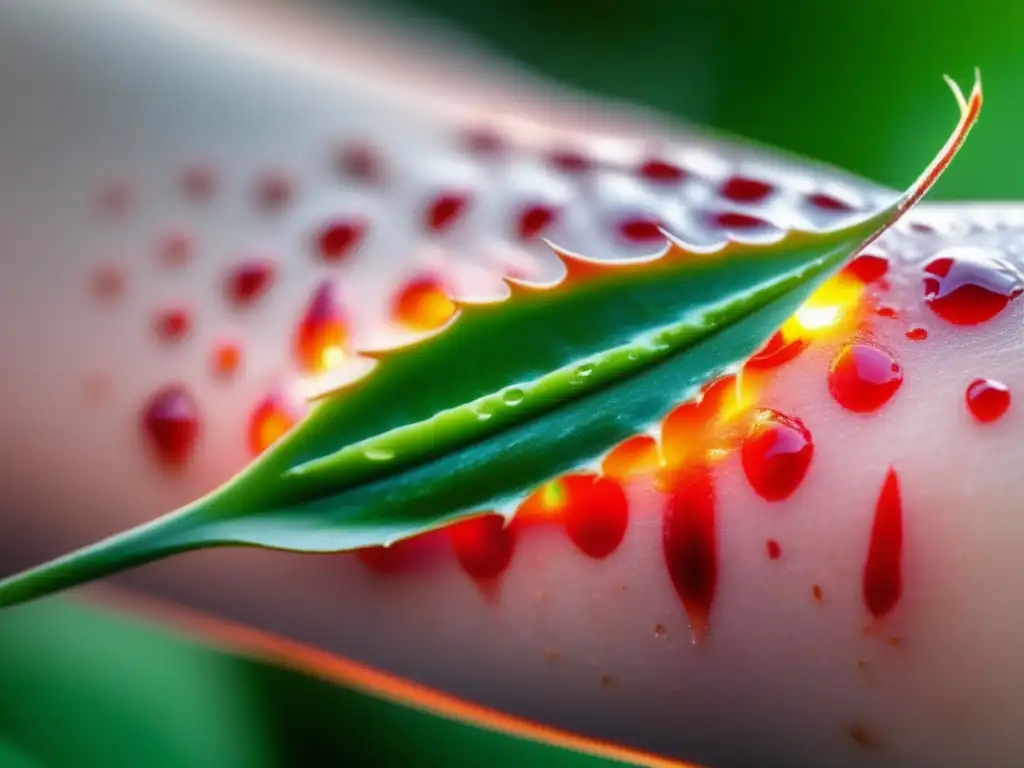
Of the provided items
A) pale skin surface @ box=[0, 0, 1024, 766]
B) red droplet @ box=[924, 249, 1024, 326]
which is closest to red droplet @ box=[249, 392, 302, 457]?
pale skin surface @ box=[0, 0, 1024, 766]

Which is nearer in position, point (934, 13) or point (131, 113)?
point (131, 113)

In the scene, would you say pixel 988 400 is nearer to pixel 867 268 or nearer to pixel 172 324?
pixel 867 268

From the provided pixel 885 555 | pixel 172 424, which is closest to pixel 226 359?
pixel 172 424

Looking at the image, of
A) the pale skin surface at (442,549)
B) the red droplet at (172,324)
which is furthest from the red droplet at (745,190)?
the red droplet at (172,324)

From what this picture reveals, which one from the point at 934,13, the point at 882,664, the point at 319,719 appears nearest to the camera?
the point at 882,664

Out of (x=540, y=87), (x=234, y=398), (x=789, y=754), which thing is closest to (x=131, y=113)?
(x=234, y=398)

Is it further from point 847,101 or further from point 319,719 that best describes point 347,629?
point 847,101

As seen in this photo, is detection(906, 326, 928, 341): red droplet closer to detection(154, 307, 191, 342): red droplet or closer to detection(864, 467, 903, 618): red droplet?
detection(864, 467, 903, 618): red droplet
